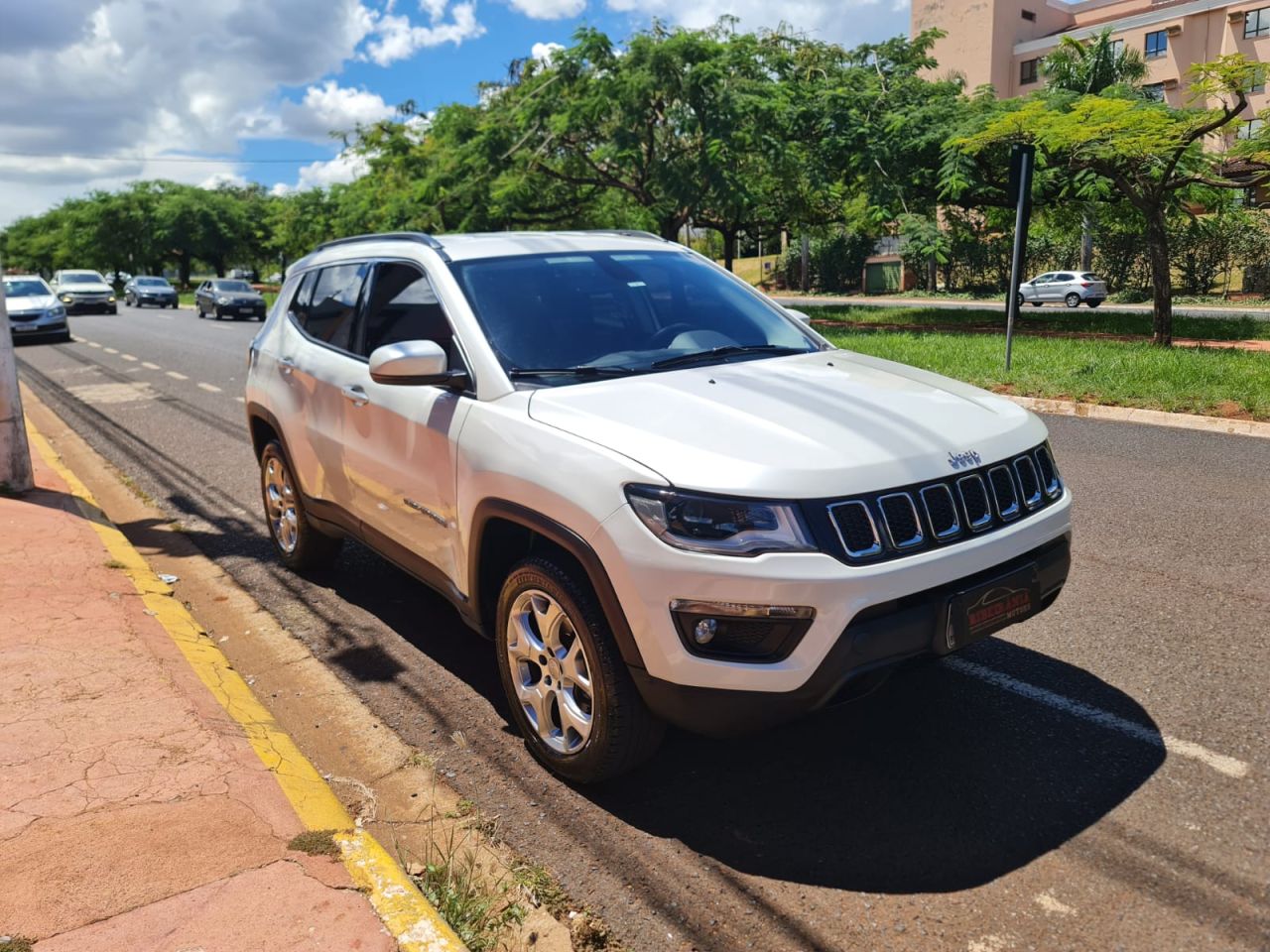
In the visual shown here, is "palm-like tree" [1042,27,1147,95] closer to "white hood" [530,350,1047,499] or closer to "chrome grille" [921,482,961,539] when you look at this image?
"white hood" [530,350,1047,499]

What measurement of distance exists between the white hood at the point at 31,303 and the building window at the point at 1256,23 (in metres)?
49.4

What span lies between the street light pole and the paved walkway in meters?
2.86

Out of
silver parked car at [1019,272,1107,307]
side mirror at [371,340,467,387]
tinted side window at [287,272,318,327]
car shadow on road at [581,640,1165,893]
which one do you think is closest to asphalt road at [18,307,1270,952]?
car shadow on road at [581,640,1165,893]

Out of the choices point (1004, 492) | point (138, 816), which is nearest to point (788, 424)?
point (1004, 492)

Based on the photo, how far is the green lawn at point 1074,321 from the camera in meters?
18.7

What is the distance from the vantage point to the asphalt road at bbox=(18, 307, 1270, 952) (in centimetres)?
279

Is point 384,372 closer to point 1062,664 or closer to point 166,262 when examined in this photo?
point 1062,664

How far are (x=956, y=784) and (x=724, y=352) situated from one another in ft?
5.96

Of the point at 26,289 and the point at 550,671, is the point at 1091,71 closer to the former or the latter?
the point at 26,289

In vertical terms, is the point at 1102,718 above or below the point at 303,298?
below

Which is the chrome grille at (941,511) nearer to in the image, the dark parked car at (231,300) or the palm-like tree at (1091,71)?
the palm-like tree at (1091,71)

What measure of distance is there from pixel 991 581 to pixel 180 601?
174 inches

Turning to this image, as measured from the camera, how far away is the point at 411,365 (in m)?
3.66

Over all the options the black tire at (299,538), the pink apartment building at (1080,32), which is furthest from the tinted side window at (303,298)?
the pink apartment building at (1080,32)
